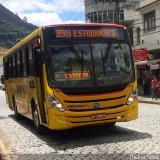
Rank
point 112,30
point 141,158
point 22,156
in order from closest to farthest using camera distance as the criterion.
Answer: point 141,158, point 22,156, point 112,30

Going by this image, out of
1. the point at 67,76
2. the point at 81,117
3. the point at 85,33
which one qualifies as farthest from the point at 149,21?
the point at 81,117

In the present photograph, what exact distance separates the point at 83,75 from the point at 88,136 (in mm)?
1919

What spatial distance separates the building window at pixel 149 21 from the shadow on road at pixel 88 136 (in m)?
23.9

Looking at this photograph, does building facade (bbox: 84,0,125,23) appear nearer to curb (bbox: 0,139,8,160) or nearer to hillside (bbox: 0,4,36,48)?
curb (bbox: 0,139,8,160)

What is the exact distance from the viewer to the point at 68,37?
11.8 metres

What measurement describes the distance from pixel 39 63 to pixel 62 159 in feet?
12.0

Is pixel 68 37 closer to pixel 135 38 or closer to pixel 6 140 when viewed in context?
pixel 6 140

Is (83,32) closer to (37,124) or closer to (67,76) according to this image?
(67,76)

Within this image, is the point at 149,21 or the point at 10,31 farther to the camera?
the point at 10,31

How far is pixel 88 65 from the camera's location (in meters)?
11.6

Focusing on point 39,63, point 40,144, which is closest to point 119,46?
point 39,63

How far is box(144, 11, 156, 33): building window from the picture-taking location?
36.7 metres

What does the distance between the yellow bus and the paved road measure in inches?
20.3

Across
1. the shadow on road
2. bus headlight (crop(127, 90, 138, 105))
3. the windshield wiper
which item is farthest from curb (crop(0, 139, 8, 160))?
bus headlight (crop(127, 90, 138, 105))
